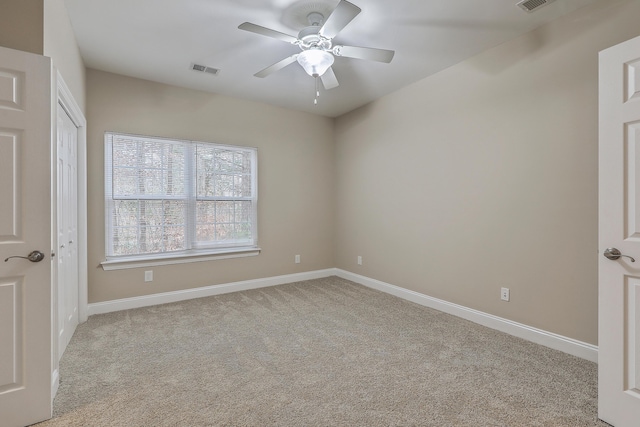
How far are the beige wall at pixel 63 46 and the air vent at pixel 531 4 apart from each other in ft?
10.5

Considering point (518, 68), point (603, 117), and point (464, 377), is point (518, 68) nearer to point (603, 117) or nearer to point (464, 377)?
point (603, 117)

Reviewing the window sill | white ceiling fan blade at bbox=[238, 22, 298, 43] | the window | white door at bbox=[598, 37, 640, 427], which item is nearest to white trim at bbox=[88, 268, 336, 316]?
the window sill

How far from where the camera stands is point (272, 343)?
2736 mm

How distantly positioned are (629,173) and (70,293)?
13.9 ft

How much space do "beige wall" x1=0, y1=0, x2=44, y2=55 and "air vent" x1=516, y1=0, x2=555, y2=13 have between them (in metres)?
3.20

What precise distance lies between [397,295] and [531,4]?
10.6 feet

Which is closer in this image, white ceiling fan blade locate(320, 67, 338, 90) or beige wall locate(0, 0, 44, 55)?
beige wall locate(0, 0, 44, 55)

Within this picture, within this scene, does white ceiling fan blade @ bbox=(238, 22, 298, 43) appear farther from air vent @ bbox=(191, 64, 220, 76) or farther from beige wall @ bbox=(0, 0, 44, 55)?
air vent @ bbox=(191, 64, 220, 76)

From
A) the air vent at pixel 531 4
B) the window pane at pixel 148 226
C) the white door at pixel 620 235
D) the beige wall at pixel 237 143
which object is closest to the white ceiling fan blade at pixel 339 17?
the air vent at pixel 531 4

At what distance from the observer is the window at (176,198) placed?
3.62 meters

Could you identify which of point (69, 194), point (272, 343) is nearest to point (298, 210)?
point (272, 343)

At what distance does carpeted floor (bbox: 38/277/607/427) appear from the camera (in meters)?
1.79

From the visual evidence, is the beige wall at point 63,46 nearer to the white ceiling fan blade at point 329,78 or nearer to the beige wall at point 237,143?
the beige wall at point 237,143

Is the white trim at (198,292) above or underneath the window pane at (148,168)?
underneath
